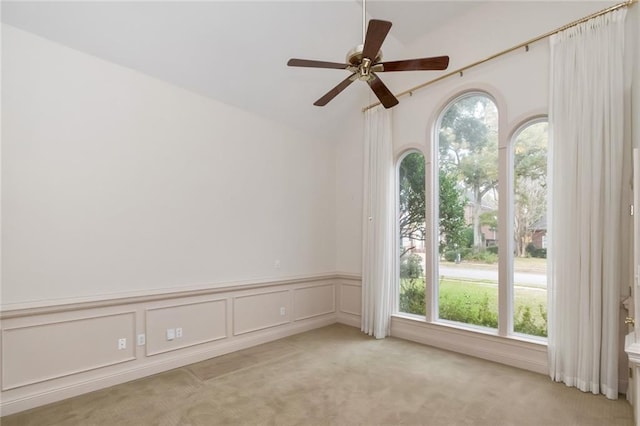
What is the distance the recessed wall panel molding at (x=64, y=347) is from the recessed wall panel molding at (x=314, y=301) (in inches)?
90.3

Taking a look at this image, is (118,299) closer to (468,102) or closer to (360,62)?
(360,62)

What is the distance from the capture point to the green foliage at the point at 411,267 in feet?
15.8

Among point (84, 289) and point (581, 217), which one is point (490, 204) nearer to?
point (581, 217)

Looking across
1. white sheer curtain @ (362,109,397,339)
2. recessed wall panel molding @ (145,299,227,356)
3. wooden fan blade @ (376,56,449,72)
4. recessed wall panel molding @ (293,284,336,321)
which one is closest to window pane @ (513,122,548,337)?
white sheer curtain @ (362,109,397,339)

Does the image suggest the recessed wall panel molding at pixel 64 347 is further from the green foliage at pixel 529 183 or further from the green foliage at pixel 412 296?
the green foliage at pixel 529 183

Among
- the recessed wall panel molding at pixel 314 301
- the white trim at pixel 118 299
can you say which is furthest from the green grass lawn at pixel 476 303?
the white trim at pixel 118 299

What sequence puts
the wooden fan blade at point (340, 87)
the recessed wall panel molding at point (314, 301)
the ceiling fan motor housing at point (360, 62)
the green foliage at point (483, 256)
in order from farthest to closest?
the recessed wall panel molding at point (314, 301) → the green foliage at point (483, 256) → the wooden fan blade at point (340, 87) → the ceiling fan motor housing at point (360, 62)

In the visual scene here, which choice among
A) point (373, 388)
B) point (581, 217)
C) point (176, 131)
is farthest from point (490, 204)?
point (176, 131)

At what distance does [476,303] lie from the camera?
13.8 ft

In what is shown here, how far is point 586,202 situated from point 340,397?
114 inches

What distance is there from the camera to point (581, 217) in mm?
3195

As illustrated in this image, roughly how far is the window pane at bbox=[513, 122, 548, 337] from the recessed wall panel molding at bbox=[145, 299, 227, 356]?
3500 mm

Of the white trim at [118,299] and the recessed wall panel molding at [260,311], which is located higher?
the white trim at [118,299]

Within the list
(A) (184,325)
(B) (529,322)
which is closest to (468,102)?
(B) (529,322)
